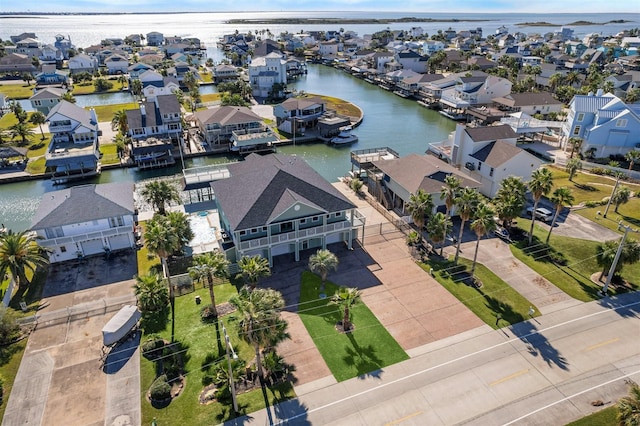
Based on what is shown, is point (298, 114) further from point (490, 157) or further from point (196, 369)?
point (196, 369)


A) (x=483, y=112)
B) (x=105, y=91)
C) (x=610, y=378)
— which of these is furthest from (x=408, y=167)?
(x=105, y=91)

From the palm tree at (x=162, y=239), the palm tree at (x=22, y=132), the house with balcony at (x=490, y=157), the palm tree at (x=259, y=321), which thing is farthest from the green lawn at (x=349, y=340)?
the palm tree at (x=22, y=132)

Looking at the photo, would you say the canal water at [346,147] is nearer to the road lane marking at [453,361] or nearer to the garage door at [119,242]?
the garage door at [119,242]

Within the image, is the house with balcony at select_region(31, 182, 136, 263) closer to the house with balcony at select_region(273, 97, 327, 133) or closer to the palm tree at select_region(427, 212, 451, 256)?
the palm tree at select_region(427, 212, 451, 256)

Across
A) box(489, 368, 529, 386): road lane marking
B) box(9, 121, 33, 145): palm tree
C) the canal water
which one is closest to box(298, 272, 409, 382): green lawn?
box(489, 368, 529, 386): road lane marking

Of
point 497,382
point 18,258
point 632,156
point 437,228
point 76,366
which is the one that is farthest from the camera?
point 632,156

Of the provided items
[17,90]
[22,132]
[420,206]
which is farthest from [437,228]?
[17,90]
